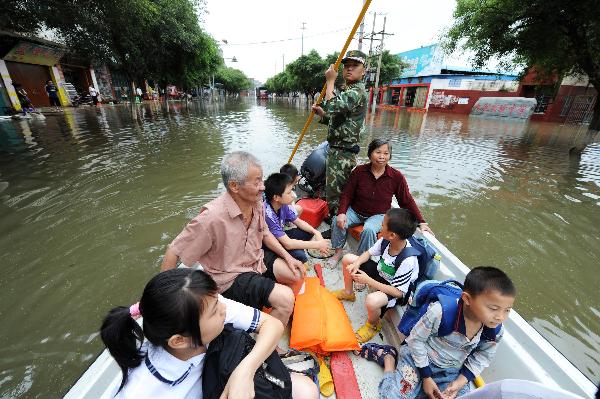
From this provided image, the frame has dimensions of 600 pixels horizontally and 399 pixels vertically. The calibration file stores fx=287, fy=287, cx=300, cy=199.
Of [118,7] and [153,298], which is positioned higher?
[118,7]

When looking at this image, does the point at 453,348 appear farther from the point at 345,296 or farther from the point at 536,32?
the point at 536,32

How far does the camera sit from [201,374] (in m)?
1.26

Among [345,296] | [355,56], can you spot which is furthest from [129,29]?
[345,296]

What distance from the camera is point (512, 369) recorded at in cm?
168

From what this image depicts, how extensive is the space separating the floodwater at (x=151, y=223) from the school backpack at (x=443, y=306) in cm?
187

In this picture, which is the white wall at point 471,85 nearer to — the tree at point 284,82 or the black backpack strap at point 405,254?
the tree at point 284,82

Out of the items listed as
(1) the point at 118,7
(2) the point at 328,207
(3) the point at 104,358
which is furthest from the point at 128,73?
(3) the point at 104,358

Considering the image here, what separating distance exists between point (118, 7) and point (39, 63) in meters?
13.5

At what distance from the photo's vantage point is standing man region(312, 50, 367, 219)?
3059 mm

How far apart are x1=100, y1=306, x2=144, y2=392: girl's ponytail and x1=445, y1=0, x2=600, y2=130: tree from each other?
41.9 ft

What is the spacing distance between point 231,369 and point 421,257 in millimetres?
1567

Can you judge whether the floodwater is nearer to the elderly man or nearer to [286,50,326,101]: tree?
the elderly man

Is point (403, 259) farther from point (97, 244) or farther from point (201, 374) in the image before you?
point (97, 244)

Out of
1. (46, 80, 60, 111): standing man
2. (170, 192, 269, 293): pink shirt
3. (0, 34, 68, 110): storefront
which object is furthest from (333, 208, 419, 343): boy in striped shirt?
(46, 80, 60, 111): standing man
